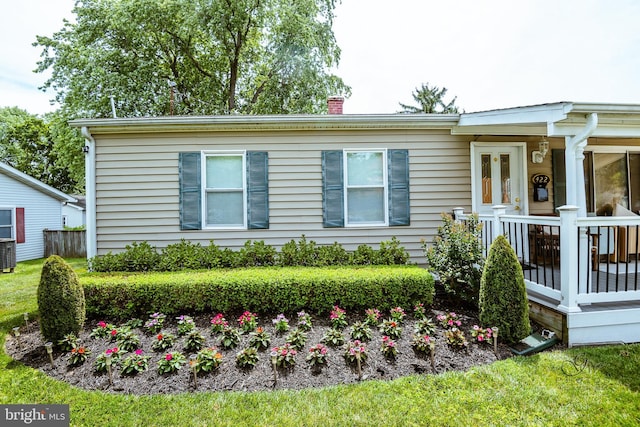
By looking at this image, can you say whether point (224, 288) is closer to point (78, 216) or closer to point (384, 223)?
point (384, 223)

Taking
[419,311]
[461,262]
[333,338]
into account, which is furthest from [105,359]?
[461,262]

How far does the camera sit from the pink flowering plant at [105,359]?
326 cm

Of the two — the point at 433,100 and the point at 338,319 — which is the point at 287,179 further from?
the point at 433,100

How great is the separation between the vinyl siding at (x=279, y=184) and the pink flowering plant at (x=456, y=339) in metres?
2.48

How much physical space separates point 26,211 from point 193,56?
9.58 meters

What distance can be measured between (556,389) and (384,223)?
3534mm

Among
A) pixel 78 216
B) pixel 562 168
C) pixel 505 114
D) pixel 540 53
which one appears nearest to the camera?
pixel 505 114

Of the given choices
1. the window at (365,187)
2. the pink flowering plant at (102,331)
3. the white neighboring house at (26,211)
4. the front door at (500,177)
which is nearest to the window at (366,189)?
the window at (365,187)

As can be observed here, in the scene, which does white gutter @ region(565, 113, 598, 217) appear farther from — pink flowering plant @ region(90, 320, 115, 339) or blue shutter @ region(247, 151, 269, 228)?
pink flowering plant @ region(90, 320, 115, 339)

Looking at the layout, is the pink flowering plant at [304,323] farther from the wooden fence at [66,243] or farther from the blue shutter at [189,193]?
the wooden fence at [66,243]

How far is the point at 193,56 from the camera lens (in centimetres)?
1580

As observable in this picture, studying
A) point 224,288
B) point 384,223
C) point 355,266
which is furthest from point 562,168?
point 224,288

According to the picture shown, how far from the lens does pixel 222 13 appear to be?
1358cm

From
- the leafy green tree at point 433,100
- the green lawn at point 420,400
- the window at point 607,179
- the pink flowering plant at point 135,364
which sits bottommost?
the green lawn at point 420,400
